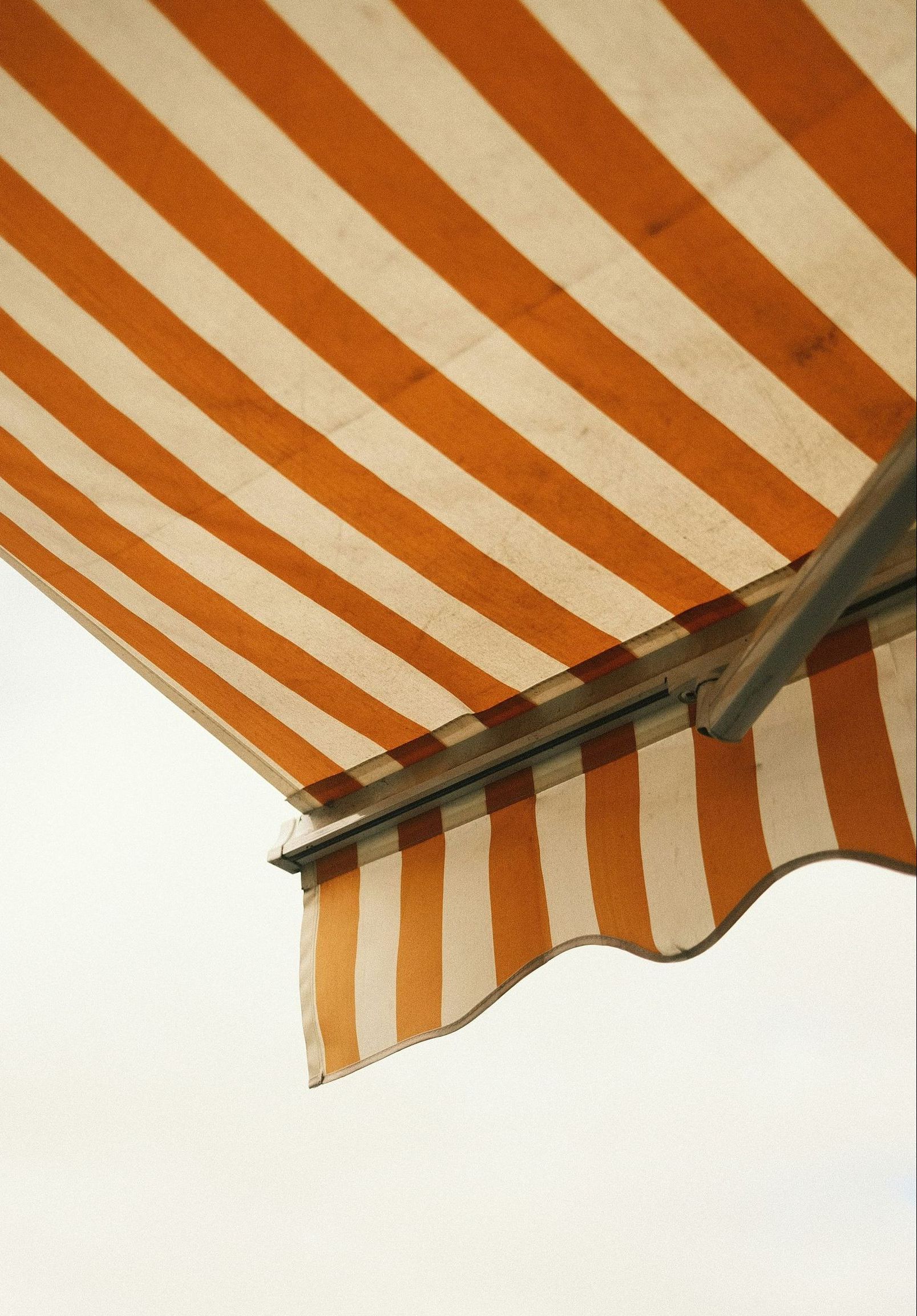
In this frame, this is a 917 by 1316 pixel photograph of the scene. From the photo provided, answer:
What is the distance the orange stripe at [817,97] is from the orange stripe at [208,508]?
3.68 feet

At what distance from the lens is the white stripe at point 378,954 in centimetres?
222

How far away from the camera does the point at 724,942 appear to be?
9.69 feet

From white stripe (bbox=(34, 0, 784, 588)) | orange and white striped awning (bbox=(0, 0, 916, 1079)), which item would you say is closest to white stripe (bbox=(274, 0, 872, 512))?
orange and white striped awning (bbox=(0, 0, 916, 1079))

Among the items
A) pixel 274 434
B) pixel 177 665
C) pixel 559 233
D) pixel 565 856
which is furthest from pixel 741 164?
pixel 177 665

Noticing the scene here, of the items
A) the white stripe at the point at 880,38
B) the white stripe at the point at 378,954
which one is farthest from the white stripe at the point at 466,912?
the white stripe at the point at 880,38

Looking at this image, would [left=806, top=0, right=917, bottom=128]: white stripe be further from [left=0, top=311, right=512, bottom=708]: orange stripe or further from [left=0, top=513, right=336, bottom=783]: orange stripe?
[left=0, top=513, right=336, bottom=783]: orange stripe

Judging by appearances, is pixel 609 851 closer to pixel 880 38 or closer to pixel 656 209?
pixel 656 209

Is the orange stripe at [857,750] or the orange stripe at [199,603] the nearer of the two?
the orange stripe at [857,750]

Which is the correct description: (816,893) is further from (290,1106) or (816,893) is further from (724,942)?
(290,1106)

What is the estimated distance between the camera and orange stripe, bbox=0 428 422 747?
2084 millimetres

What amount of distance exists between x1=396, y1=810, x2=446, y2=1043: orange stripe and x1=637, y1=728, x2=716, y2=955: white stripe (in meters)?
0.53

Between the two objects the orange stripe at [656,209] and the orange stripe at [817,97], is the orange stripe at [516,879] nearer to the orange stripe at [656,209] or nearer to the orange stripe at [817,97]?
the orange stripe at [656,209]

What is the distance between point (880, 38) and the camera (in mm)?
1322

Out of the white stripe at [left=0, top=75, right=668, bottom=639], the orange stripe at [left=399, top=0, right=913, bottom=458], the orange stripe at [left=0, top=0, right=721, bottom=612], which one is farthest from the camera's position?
the white stripe at [left=0, top=75, right=668, bottom=639]
